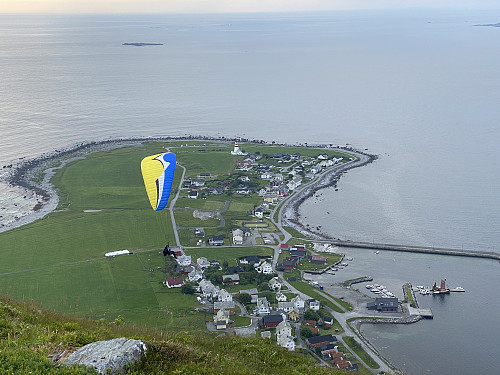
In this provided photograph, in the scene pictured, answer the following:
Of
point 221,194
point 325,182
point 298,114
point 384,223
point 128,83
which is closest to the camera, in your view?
point 384,223

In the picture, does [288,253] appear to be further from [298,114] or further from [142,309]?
[298,114]

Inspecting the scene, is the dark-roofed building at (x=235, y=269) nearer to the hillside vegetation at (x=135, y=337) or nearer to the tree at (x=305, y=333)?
the tree at (x=305, y=333)

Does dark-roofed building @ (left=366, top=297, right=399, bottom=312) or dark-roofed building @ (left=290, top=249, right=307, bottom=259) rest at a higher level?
dark-roofed building @ (left=290, top=249, right=307, bottom=259)

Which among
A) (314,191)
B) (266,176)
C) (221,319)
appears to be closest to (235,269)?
(221,319)

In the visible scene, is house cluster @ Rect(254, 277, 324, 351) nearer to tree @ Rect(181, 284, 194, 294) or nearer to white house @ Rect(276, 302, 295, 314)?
white house @ Rect(276, 302, 295, 314)

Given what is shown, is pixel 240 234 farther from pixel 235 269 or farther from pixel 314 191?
pixel 314 191

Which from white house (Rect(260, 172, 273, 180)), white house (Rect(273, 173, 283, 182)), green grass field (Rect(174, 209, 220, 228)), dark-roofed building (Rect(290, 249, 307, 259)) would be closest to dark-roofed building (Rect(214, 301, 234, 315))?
dark-roofed building (Rect(290, 249, 307, 259))

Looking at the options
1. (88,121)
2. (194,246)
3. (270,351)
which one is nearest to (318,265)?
(194,246)
